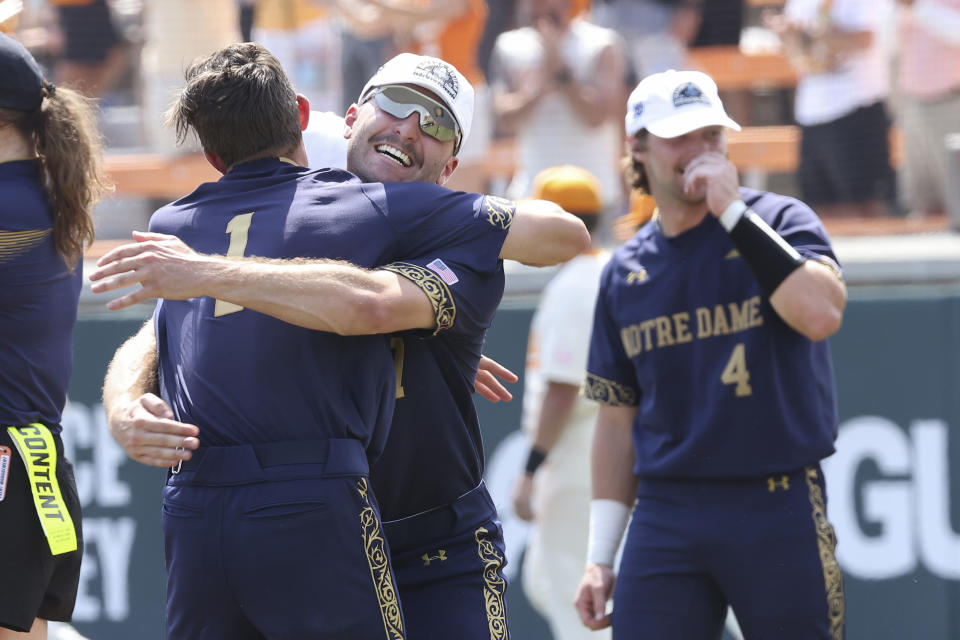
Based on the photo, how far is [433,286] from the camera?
2.75 m

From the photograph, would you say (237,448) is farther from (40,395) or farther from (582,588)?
(582,588)

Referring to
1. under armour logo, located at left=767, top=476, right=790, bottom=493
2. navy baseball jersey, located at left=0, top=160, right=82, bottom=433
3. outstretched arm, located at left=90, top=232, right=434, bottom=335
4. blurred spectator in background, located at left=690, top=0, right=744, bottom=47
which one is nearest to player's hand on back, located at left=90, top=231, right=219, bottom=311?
outstretched arm, located at left=90, top=232, right=434, bottom=335

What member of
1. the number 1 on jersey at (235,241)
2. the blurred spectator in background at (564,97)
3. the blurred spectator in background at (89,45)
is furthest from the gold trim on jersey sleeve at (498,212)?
the blurred spectator in background at (89,45)

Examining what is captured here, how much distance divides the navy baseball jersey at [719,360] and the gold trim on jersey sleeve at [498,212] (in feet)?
3.38

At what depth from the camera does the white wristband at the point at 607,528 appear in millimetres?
4012

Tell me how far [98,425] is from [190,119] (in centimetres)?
357

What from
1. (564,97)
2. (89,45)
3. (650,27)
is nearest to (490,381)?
(564,97)

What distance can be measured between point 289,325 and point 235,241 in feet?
0.71

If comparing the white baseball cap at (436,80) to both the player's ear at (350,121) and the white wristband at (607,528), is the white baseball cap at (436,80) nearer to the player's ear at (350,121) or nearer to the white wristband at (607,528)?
the player's ear at (350,121)

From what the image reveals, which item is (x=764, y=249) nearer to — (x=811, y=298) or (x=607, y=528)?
(x=811, y=298)

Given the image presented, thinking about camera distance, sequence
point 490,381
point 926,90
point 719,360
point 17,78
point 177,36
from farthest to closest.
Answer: point 177,36 < point 926,90 < point 719,360 < point 490,381 < point 17,78

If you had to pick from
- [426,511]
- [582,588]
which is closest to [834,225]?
[582,588]

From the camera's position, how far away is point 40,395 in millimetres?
3627

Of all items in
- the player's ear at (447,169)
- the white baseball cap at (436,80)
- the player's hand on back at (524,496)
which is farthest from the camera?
the player's hand on back at (524,496)
